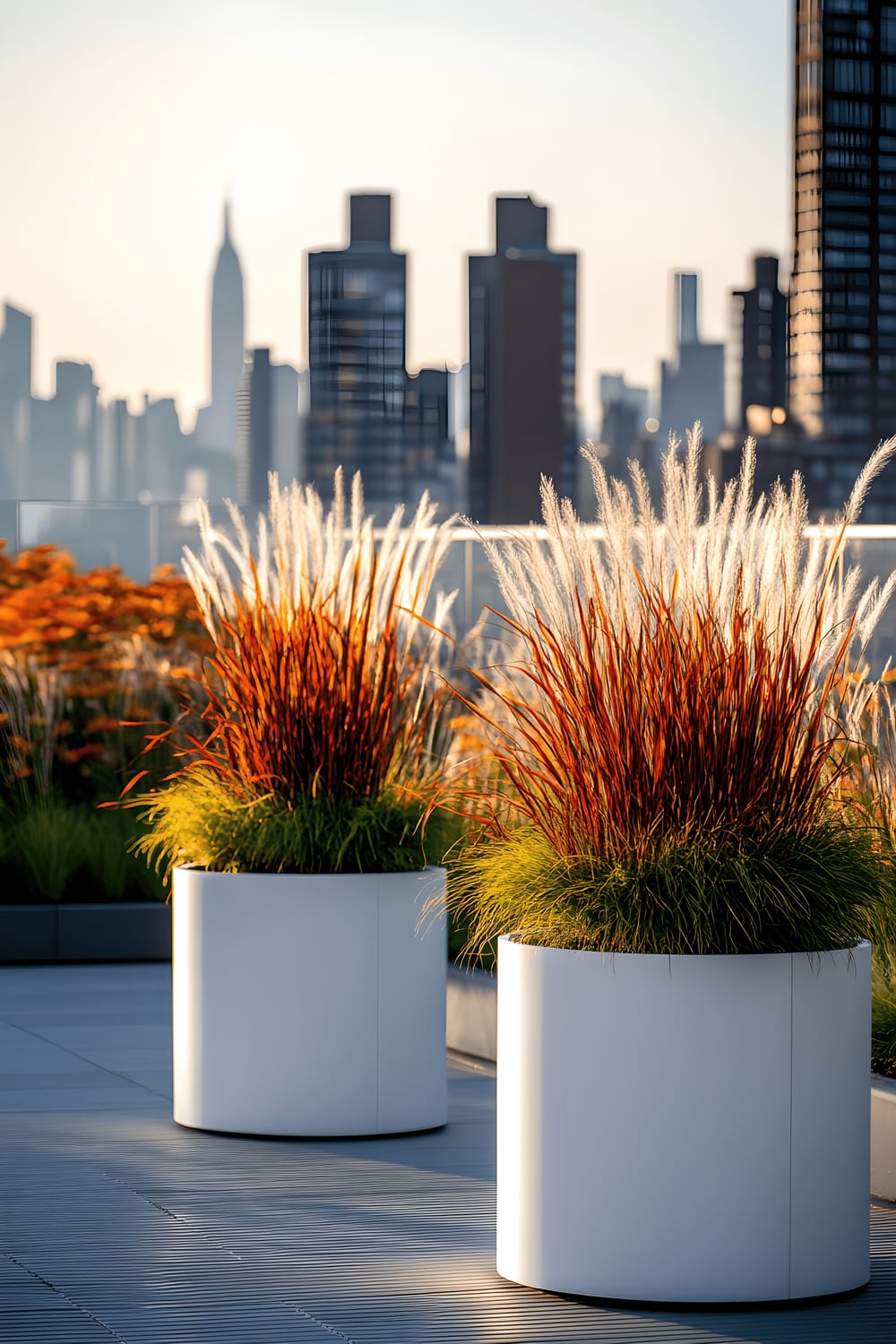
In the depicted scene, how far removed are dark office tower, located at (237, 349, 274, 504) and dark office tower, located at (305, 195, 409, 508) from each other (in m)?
2.81

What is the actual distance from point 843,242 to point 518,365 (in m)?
13.6

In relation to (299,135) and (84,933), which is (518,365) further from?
(84,933)

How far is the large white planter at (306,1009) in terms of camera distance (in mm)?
4156

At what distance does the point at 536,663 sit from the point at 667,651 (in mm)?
201

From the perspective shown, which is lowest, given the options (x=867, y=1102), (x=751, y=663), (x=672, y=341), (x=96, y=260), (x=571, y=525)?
(x=867, y=1102)

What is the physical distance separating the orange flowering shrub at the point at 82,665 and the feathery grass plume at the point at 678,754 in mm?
4941

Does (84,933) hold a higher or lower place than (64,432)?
lower

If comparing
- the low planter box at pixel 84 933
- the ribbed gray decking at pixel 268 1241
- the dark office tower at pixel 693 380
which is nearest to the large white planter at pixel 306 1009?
the ribbed gray decking at pixel 268 1241

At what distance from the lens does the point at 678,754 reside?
9.68 feet

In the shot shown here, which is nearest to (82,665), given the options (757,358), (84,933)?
(84,933)

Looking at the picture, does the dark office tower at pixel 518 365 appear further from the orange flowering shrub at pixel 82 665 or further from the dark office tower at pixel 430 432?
the orange flowering shrub at pixel 82 665

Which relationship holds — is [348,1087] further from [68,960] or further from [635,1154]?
[68,960]

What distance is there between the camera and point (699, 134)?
29.0m

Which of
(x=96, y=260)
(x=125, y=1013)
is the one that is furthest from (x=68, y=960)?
(x=96, y=260)
